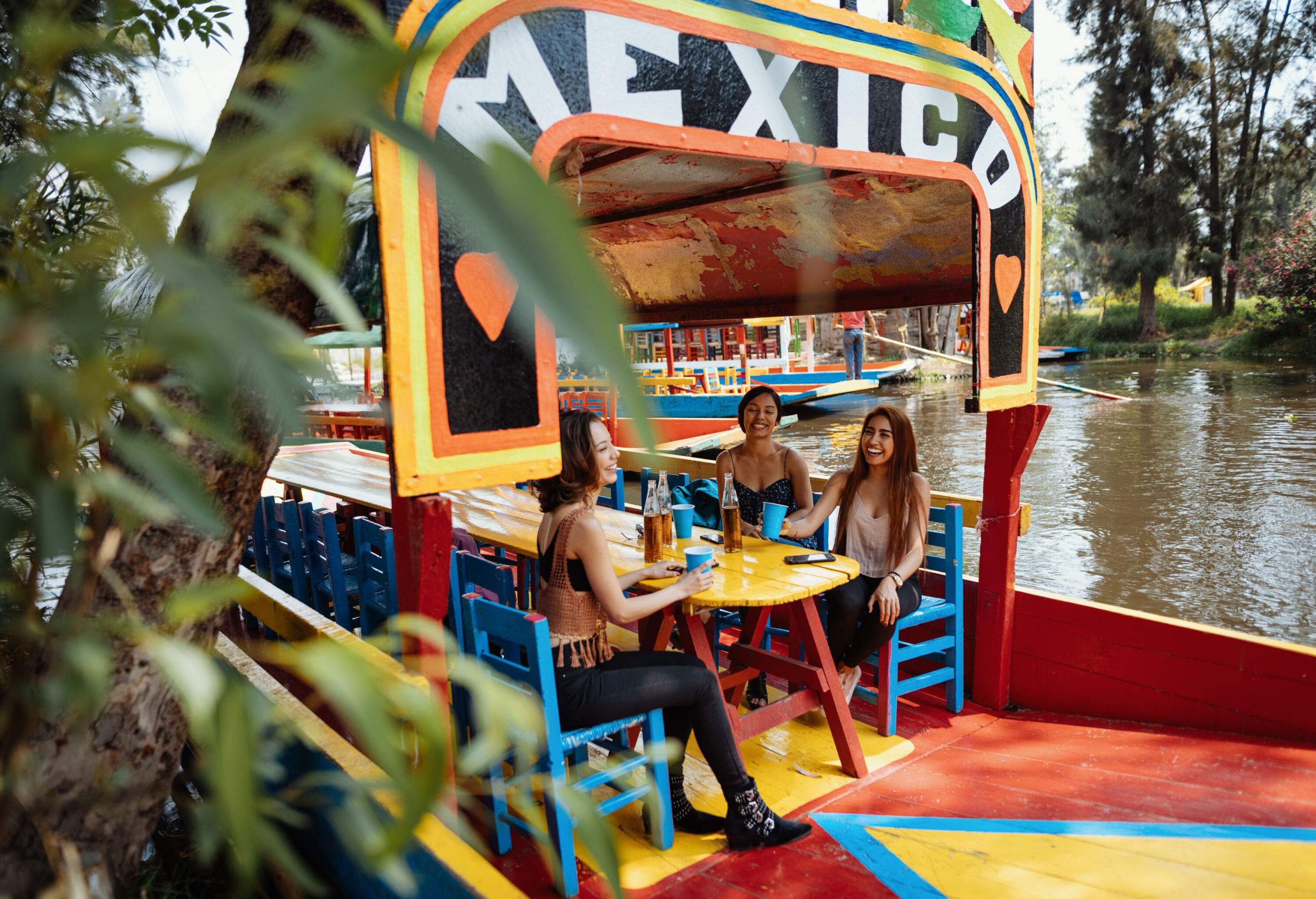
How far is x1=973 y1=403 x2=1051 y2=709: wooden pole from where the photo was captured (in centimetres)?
362

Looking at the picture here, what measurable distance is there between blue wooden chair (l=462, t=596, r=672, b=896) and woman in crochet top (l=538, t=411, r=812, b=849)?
78 mm

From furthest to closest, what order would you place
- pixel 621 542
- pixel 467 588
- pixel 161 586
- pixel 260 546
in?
pixel 260 546, pixel 621 542, pixel 467 588, pixel 161 586

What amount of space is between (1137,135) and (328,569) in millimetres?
29688

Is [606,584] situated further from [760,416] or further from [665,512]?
[760,416]

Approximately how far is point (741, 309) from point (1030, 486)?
673 cm

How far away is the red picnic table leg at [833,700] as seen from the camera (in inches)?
120

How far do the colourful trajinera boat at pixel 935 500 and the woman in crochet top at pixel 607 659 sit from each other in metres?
0.15

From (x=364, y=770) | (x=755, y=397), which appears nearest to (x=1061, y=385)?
(x=755, y=397)

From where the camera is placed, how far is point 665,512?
124 inches

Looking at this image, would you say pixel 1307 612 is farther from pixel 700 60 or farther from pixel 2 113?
pixel 2 113

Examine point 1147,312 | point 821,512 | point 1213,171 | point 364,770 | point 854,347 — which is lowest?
point 364,770

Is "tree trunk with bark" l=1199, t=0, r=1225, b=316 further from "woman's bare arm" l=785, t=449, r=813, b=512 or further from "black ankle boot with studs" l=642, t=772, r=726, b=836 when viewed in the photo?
"black ankle boot with studs" l=642, t=772, r=726, b=836

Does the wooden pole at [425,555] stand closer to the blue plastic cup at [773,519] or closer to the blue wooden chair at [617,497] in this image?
the blue plastic cup at [773,519]

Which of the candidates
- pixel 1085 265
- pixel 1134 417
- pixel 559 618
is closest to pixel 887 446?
pixel 559 618
